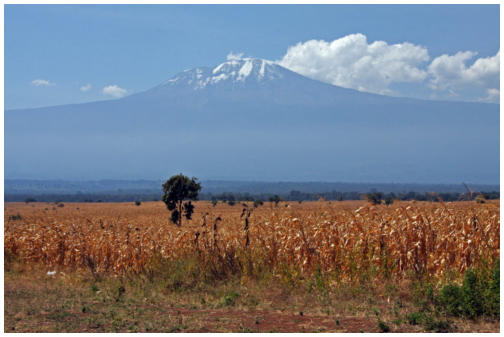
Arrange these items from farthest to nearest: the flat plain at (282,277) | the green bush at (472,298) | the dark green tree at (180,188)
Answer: the dark green tree at (180,188)
the flat plain at (282,277)
the green bush at (472,298)

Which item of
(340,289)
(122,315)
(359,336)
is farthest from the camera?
(340,289)

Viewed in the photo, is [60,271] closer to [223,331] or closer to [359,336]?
[223,331]

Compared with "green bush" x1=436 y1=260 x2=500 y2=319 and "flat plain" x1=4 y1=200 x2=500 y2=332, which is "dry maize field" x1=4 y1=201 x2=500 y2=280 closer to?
"flat plain" x1=4 y1=200 x2=500 y2=332

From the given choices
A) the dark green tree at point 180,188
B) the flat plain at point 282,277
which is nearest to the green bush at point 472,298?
the flat plain at point 282,277

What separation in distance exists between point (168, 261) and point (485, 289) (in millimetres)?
7430

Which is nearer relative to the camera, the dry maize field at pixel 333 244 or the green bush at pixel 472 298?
the green bush at pixel 472 298

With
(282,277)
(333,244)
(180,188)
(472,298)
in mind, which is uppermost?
(180,188)

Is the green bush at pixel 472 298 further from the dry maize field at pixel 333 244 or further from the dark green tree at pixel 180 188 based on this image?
the dark green tree at pixel 180 188

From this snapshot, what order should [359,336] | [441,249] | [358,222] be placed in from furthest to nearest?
[358,222] < [441,249] < [359,336]

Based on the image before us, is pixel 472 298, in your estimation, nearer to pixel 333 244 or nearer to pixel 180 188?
pixel 333 244

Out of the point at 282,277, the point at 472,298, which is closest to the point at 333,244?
the point at 282,277

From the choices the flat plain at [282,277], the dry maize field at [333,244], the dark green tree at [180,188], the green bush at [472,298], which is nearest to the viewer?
the green bush at [472,298]

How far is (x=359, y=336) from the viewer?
874 cm

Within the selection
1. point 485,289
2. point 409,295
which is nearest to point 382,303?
point 409,295
